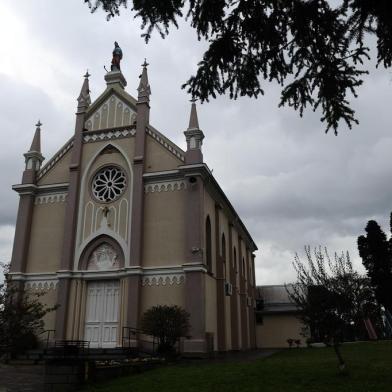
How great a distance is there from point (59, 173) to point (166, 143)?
6.74 meters

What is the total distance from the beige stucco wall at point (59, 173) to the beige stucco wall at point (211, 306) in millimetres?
10202

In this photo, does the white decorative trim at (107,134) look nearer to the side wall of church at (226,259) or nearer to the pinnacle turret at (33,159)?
the pinnacle turret at (33,159)

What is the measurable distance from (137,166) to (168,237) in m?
4.30

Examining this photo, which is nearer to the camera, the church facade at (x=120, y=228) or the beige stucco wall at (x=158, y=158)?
the church facade at (x=120, y=228)

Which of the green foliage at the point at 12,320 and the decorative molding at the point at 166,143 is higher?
the decorative molding at the point at 166,143

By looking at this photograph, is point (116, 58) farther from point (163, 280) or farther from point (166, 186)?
point (163, 280)

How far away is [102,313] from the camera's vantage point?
2298 cm

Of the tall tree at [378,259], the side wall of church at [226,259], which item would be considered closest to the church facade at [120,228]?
the side wall of church at [226,259]

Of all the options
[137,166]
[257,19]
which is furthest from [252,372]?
[137,166]

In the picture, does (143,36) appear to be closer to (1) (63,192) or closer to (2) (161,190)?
(2) (161,190)

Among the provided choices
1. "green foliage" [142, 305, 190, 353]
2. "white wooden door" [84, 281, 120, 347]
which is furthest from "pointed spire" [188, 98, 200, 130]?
"green foliage" [142, 305, 190, 353]

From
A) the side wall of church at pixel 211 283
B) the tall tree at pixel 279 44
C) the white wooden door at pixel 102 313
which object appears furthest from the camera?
the white wooden door at pixel 102 313

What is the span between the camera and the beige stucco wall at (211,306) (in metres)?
22.0

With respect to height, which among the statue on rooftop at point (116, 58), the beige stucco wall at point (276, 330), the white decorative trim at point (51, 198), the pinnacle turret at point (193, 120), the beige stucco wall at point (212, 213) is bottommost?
the beige stucco wall at point (276, 330)
